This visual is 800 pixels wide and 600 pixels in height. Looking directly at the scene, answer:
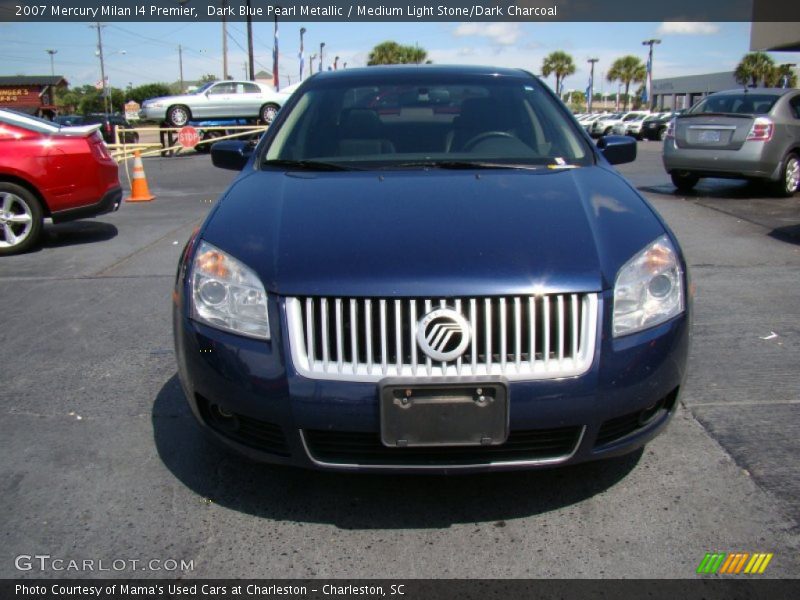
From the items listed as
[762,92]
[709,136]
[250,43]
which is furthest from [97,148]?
[250,43]

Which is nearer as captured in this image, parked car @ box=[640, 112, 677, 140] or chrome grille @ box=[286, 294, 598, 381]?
chrome grille @ box=[286, 294, 598, 381]

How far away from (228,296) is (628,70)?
265 ft

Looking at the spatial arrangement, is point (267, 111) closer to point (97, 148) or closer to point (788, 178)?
point (97, 148)

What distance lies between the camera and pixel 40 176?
25.3ft

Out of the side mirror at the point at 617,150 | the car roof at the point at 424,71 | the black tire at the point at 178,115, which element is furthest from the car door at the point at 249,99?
the side mirror at the point at 617,150

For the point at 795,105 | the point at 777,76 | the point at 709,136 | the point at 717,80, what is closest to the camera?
the point at 709,136

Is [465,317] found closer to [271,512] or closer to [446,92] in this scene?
[271,512]

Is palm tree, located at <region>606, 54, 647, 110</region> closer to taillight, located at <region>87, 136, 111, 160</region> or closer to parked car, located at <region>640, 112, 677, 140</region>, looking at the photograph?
parked car, located at <region>640, 112, 677, 140</region>

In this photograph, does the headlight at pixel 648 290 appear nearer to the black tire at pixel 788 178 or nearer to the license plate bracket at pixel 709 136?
the license plate bracket at pixel 709 136

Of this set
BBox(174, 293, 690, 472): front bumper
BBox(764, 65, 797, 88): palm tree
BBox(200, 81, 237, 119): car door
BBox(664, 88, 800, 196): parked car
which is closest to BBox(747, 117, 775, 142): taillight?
BBox(664, 88, 800, 196): parked car

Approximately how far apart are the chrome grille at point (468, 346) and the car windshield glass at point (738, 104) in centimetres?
985

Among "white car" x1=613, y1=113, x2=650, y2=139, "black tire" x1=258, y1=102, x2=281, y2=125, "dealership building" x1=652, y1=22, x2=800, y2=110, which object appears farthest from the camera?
"white car" x1=613, y1=113, x2=650, y2=139

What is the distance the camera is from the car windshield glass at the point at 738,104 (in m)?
10.9

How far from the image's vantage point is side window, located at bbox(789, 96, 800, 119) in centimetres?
1098
